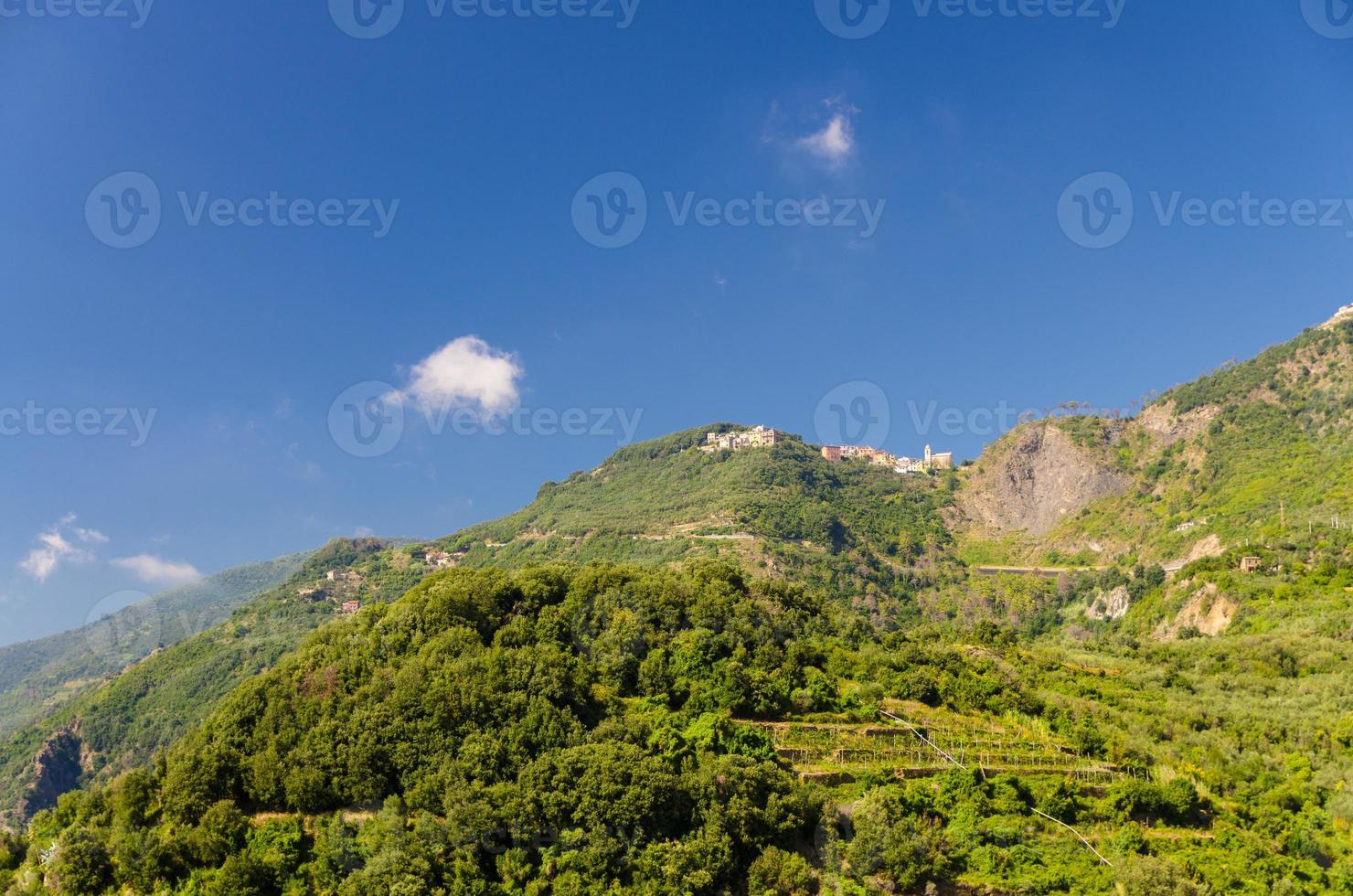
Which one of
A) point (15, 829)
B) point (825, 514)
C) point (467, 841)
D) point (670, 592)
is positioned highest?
point (825, 514)

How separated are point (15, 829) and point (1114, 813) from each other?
264 feet

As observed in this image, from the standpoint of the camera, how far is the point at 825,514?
104250 millimetres

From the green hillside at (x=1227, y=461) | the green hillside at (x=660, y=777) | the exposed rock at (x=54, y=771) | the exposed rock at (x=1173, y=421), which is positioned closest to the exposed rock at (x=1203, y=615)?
the green hillside at (x=1227, y=461)

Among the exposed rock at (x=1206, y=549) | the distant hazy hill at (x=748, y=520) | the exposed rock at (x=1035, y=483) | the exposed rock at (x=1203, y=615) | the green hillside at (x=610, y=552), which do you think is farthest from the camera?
the exposed rock at (x=1035, y=483)

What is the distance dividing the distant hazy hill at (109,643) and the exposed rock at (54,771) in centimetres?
2813

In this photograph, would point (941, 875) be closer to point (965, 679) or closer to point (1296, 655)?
point (965, 679)

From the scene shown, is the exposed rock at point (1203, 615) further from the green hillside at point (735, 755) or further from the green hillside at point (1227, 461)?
the green hillside at point (1227, 461)

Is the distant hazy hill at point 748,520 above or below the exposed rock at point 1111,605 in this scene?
above

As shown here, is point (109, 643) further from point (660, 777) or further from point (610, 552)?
point (660, 777)

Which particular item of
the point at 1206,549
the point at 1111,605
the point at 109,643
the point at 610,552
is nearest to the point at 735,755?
the point at 1111,605

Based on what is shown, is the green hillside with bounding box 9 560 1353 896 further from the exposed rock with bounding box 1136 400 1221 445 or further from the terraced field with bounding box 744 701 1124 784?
the exposed rock with bounding box 1136 400 1221 445

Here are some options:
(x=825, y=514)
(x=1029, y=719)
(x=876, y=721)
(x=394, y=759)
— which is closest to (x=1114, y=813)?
(x=1029, y=719)

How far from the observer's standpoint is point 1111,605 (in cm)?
7812

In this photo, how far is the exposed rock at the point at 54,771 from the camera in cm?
7138
